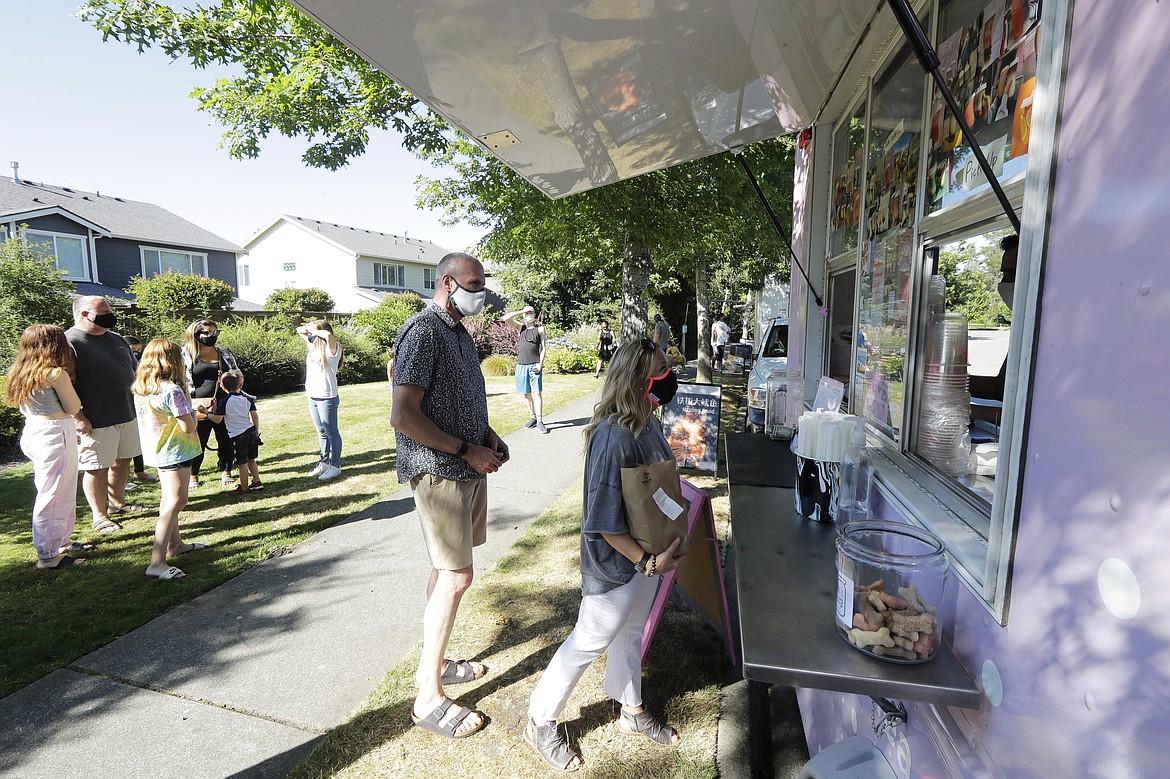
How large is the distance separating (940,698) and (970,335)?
4.36 ft

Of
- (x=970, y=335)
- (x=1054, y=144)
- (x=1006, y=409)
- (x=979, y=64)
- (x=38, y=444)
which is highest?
(x=979, y=64)

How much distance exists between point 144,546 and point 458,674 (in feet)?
11.7

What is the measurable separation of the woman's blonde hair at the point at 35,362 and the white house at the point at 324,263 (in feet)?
107

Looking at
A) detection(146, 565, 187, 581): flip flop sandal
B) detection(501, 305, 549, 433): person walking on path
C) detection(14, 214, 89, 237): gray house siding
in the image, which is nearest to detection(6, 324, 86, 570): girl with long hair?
detection(146, 565, 187, 581): flip flop sandal

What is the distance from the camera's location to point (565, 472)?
7.65 meters

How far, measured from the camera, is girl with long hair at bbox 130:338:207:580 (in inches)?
172

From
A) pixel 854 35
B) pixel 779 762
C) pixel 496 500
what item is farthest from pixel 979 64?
pixel 496 500

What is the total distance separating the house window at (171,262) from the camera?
89.6 feet

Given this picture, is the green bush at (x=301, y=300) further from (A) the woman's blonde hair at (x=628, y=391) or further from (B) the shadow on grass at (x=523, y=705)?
(A) the woman's blonde hair at (x=628, y=391)

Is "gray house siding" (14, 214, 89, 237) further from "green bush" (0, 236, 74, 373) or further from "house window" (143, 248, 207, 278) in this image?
"green bush" (0, 236, 74, 373)

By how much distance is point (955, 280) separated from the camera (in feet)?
7.13

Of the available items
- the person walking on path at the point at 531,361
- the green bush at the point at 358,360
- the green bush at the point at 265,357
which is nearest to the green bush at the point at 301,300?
the green bush at the point at 358,360

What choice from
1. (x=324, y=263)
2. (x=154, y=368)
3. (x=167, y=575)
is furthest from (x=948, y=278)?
(x=324, y=263)

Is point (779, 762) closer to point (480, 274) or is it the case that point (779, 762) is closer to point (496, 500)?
point (480, 274)
